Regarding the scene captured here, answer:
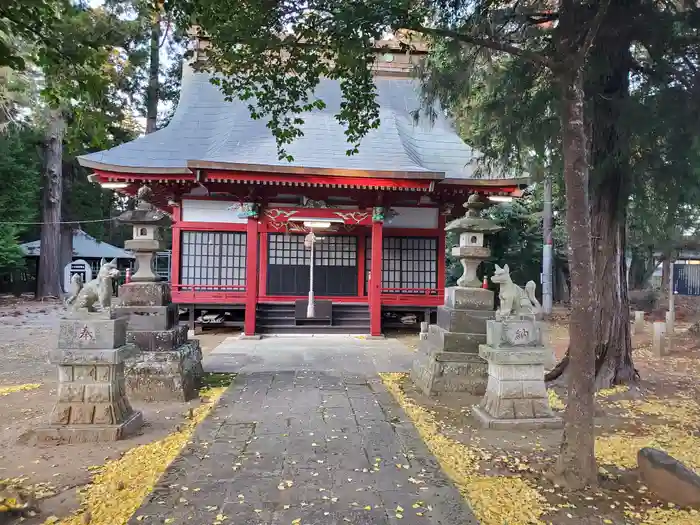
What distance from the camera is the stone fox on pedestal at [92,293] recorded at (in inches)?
186

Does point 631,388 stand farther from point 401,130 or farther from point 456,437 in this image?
point 401,130

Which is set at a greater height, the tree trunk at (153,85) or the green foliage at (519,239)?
the tree trunk at (153,85)

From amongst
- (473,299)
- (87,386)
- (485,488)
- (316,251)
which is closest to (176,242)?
(316,251)

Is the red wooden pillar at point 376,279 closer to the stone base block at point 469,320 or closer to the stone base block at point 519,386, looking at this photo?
the stone base block at point 469,320

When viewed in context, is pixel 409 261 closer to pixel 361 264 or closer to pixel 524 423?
pixel 361 264

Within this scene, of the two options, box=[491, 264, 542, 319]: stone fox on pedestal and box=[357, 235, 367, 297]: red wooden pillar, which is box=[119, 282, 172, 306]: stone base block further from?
box=[357, 235, 367, 297]: red wooden pillar

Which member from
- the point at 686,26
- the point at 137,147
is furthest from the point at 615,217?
the point at 137,147

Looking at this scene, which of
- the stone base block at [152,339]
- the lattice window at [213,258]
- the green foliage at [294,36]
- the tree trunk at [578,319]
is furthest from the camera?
the lattice window at [213,258]

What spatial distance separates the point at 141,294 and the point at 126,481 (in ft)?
9.88

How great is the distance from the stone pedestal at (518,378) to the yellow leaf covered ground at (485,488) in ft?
2.39

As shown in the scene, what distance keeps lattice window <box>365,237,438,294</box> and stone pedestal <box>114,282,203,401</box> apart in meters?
7.03

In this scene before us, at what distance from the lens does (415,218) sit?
40.5 feet

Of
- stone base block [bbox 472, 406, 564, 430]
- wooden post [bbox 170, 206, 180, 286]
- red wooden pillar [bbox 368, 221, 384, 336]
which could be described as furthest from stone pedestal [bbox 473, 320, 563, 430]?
wooden post [bbox 170, 206, 180, 286]

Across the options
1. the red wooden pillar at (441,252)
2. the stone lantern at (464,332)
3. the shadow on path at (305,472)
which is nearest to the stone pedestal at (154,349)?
the shadow on path at (305,472)
